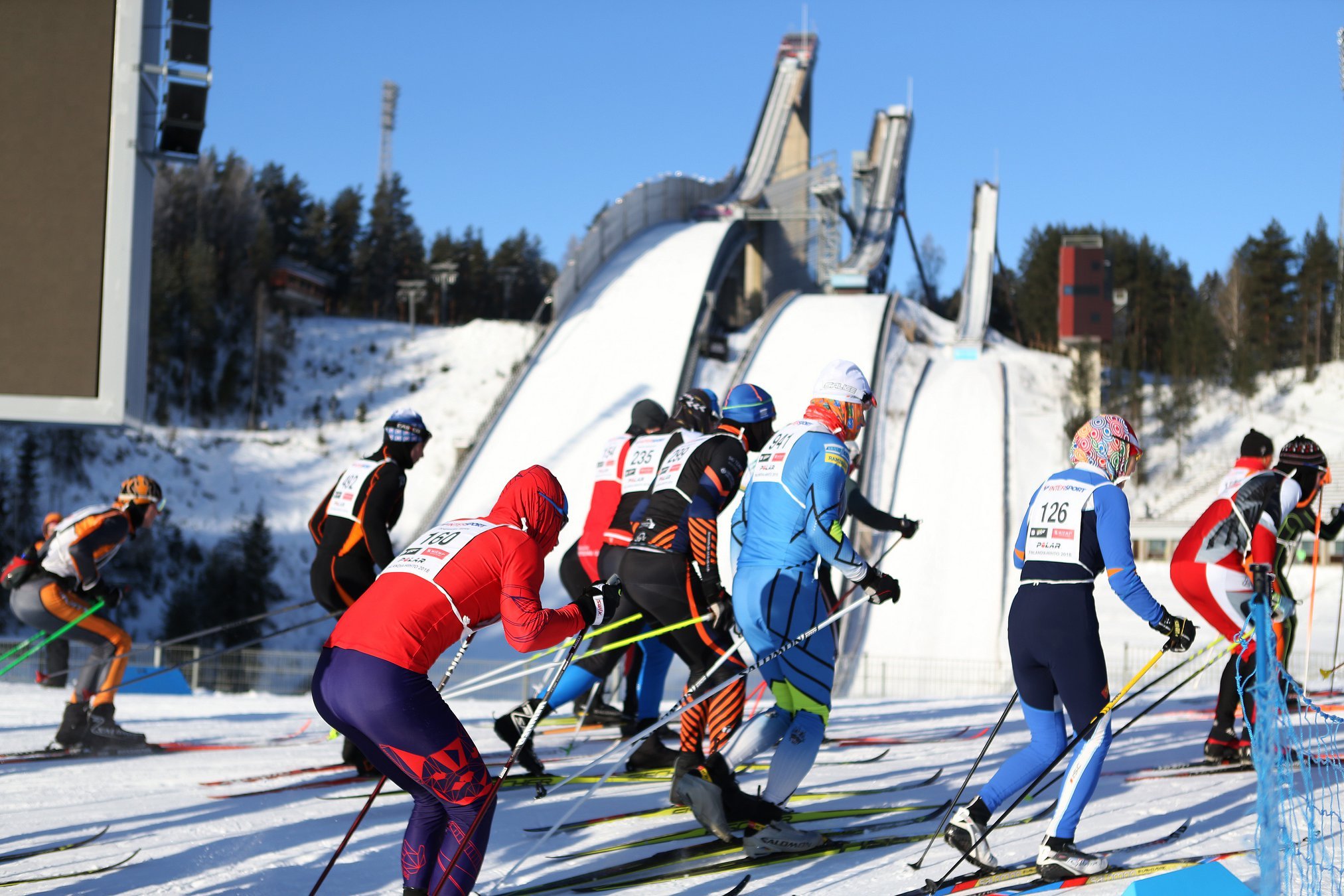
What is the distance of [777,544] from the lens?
5.34 metres

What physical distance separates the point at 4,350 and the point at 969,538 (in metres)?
20.0

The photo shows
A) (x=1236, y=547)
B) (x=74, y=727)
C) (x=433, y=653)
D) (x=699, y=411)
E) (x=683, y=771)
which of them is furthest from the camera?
(x=74, y=727)

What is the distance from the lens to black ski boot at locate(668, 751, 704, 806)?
519 cm

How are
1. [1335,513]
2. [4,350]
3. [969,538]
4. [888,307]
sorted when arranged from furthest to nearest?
[888,307]
[969,538]
[4,350]
[1335,513]

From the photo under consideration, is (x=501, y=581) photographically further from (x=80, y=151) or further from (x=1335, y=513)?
(x=80, y=151)

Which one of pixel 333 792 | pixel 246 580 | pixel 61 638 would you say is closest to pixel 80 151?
pixel 61 638

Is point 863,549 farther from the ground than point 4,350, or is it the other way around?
point 4,350

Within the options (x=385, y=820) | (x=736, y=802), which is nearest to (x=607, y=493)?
(x=385, y=820)

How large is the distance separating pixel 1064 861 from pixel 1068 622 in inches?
36.7

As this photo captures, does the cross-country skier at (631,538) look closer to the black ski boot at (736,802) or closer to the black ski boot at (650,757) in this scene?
the black ski boot at (650,757)

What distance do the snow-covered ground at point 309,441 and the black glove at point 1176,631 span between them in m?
22.3

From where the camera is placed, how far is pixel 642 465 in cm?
708

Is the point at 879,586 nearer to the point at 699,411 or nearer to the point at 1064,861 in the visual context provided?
the point at 1064,861

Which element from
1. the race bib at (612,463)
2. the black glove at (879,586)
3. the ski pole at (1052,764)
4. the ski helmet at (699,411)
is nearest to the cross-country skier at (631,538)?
the ski helmet at (699,411)
